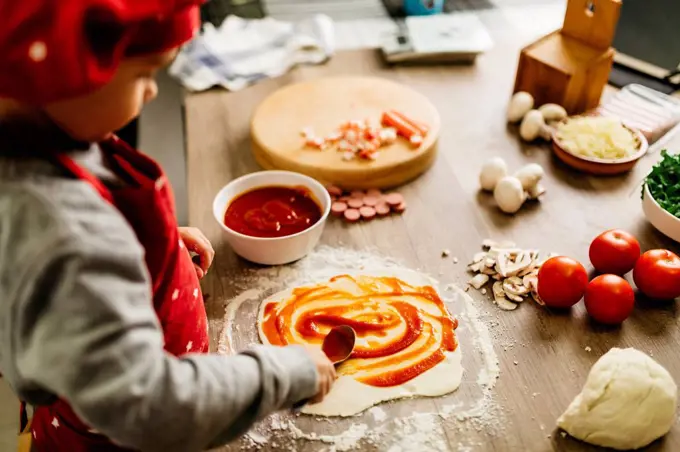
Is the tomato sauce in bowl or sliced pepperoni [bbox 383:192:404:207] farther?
sliced pepperoni [bbox 383:192:404:207]

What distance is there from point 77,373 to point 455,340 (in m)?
0.53

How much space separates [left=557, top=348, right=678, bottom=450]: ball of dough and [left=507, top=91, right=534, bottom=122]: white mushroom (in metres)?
0.68

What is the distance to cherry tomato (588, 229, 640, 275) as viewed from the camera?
0.95m

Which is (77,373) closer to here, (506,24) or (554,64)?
(554,64)

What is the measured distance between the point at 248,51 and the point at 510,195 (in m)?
0.75

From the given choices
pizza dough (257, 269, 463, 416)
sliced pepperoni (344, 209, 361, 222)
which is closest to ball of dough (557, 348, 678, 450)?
pizza dough (257, 269, 463, 416)

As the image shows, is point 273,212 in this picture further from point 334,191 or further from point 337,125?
point 337,125

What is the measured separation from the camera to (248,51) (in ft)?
5.02

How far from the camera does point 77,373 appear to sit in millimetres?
482

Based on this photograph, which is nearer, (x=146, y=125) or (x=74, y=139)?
(x=74, y=139)

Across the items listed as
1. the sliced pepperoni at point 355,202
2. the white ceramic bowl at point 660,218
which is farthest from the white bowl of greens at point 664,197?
the sliced pepperoni at point 355,202

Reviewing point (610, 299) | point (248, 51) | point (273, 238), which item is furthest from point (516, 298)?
point (248, 51)

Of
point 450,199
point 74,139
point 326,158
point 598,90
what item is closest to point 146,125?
point 326,158

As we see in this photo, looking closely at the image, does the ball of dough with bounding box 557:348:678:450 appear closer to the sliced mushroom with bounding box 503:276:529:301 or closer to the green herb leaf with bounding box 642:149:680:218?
the sliced mushroom with bounding box 503:276:529:301
